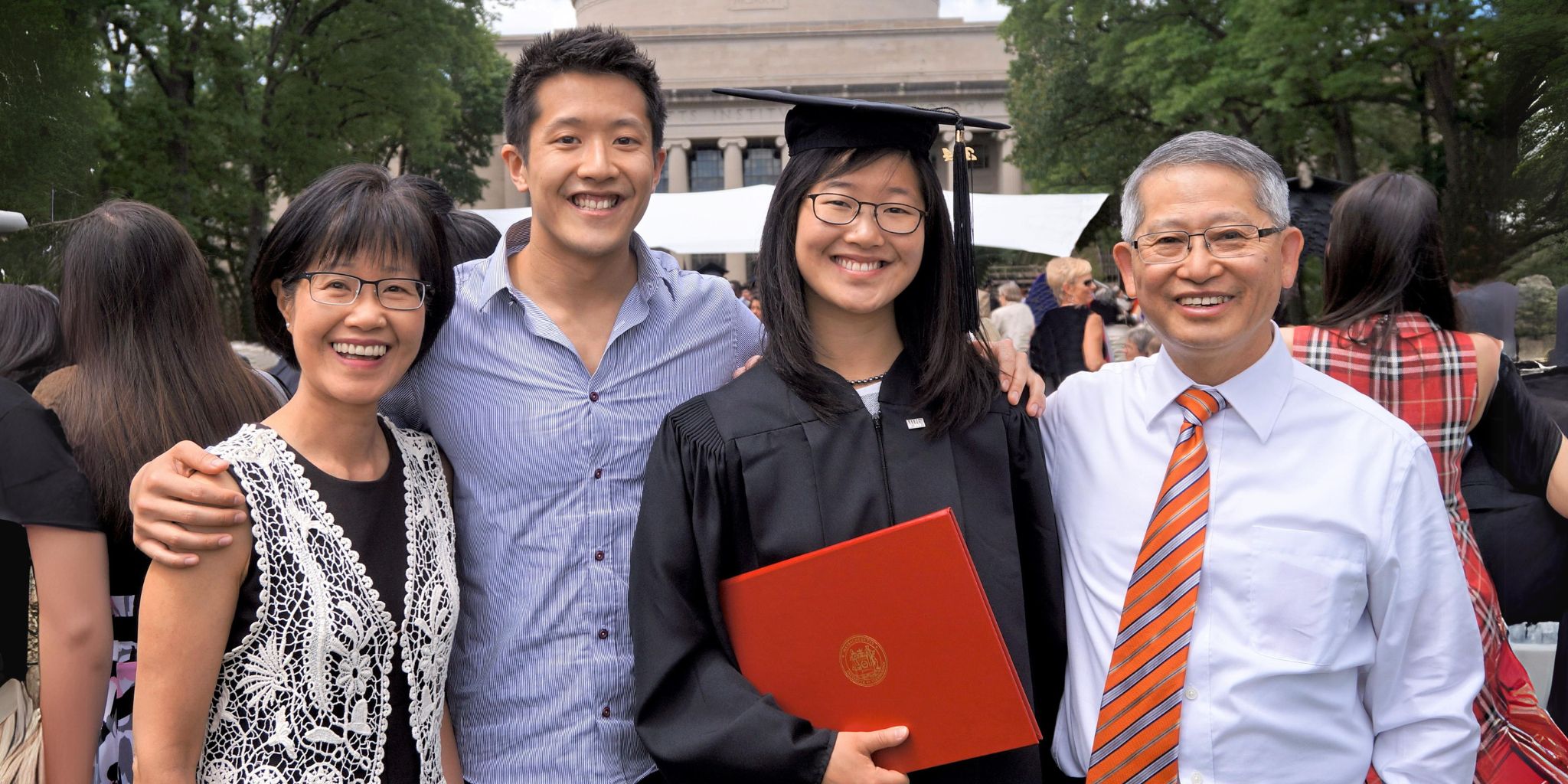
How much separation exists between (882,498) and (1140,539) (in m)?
0.52

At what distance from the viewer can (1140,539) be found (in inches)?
95.4

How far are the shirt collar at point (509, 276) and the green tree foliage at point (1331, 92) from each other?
2697 mm

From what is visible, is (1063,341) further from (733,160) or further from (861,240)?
(733,160)

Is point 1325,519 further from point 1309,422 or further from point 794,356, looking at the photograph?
point 794,356

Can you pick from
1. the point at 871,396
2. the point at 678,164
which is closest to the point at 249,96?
the point at 871,396

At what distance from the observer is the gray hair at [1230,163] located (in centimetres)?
241

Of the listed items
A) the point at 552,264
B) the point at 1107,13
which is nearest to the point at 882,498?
the point at 552,264

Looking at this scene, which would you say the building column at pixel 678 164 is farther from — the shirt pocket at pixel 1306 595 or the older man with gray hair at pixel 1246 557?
the shirt pocket at pixel 1306 595

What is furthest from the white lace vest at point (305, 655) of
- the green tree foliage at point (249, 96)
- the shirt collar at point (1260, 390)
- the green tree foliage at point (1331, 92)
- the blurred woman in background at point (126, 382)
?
the green tree foliage at point (249, 96)

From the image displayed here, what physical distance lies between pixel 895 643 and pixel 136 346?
6.62 ft

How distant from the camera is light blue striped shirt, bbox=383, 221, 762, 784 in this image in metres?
2.54

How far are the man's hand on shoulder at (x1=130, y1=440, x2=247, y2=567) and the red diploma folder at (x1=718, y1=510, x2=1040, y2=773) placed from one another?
2.91ft

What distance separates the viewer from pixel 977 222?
12172 mm

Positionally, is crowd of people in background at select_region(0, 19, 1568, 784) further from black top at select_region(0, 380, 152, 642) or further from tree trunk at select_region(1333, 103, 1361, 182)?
tree trunk at select_region(1333, 103, 1361, 182)
